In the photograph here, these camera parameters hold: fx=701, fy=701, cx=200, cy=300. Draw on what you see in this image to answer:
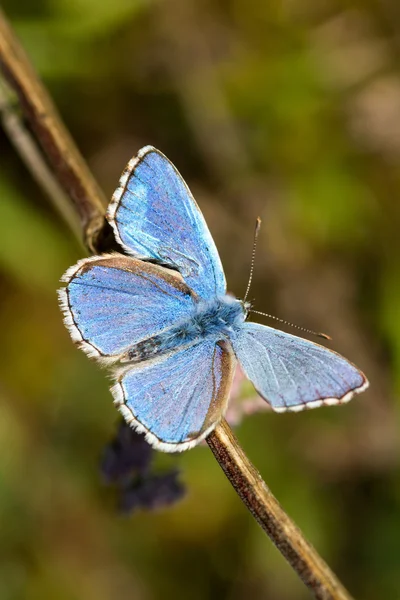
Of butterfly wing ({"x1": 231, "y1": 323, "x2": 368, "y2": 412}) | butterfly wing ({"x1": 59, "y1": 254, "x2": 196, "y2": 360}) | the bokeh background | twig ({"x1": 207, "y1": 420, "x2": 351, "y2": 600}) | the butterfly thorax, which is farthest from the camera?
the bokeh background

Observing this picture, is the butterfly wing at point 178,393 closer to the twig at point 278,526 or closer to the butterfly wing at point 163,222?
the twig at point 278,526

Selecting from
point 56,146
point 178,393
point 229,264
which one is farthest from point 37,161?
point 229,264

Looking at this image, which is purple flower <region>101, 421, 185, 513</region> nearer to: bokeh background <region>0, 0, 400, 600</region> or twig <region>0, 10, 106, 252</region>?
twig <region>0, 10, 106, 252</region>

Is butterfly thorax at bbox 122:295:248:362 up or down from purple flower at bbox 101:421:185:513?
up

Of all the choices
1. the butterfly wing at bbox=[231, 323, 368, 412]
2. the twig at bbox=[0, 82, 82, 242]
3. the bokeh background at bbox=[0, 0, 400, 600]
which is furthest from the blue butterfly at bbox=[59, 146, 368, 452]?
the bokeh background at bbox=[0, 0, 400, 600]

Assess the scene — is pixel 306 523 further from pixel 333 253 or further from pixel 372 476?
pixel 333 253

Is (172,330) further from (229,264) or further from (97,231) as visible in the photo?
(229,264)

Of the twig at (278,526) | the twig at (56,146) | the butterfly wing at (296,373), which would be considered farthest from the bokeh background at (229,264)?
the twig at (278,526)
